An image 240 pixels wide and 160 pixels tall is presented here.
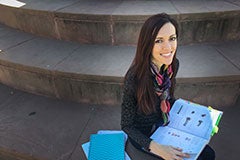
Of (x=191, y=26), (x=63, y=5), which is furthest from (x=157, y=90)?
(x=63, y=5)

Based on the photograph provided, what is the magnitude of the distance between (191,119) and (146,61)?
54 centimetres

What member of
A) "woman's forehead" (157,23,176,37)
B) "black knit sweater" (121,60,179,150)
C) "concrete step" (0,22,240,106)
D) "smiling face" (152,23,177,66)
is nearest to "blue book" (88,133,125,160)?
"black knit sweater" (121,60,179,150)

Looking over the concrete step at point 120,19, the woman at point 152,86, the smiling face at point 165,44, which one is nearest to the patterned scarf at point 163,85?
the woman at point 152,86

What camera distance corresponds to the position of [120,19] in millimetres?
2467

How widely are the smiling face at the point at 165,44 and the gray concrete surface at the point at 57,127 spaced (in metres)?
0.75

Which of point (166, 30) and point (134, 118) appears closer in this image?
point (166, 30)

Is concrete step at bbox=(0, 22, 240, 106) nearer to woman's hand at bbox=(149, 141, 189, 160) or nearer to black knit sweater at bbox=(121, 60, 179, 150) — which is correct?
black knit sweater at bbox=(121, 60, 179, 150)

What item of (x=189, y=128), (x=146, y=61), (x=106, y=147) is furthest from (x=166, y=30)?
(x=106, y=147)

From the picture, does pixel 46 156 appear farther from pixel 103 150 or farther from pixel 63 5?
pixel 63 5

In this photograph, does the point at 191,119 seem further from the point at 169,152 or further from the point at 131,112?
the point at 131,112

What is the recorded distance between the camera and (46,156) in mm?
1876

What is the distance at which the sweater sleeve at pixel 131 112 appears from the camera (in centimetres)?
140

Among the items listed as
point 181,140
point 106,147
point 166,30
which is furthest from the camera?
point 106,147

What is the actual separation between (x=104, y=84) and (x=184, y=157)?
1159 mm
